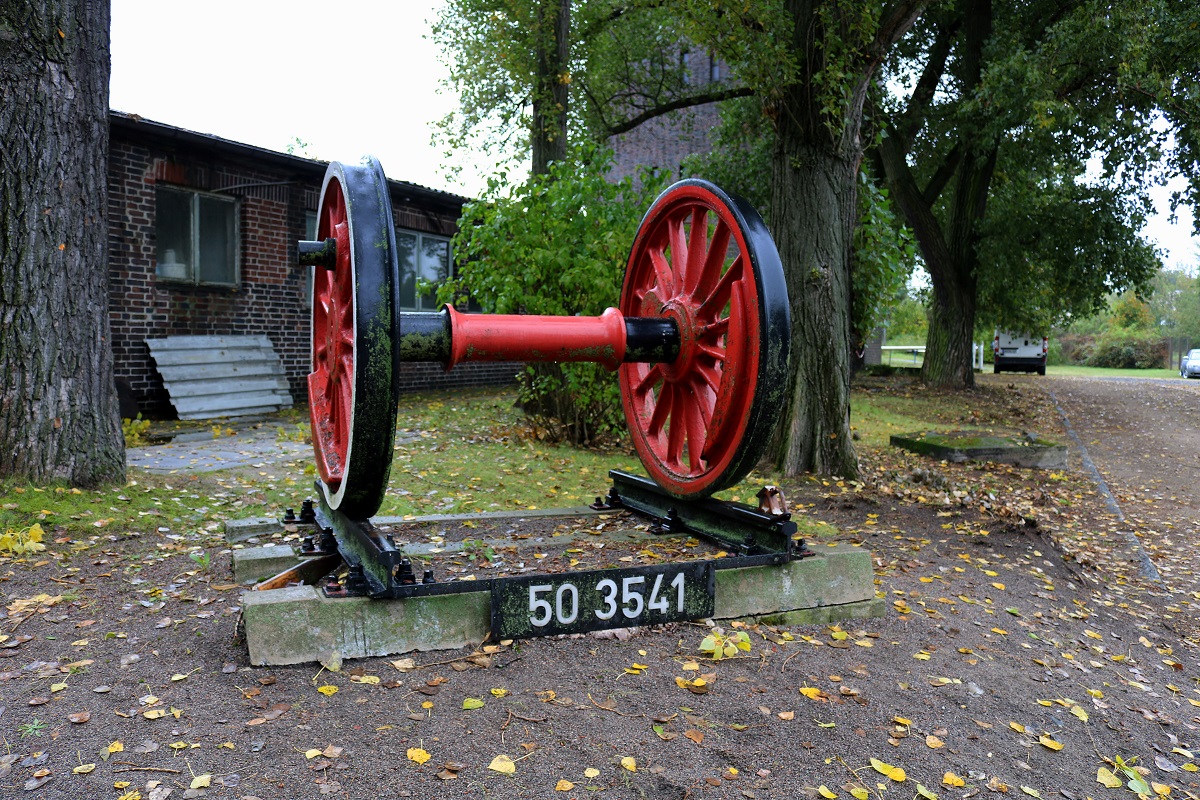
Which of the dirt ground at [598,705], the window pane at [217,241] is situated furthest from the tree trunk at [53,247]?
the window pane at [217,241]

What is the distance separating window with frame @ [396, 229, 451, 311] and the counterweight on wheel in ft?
34.1

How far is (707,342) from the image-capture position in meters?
4.17

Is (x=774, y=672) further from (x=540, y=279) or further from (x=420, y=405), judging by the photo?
(x=420, y=405)

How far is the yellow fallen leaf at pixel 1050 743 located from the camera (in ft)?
10.1

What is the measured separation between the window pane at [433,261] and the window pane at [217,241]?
3.61 metres

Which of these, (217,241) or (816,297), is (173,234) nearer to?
(217,241)

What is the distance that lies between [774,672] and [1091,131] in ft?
52.1

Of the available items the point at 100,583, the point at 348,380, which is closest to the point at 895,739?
the point at 348,380

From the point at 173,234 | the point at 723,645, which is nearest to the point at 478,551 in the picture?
the point at 723,645

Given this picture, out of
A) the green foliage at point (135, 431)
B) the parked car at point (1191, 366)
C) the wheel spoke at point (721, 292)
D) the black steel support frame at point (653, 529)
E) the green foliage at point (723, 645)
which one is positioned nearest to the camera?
the black steel support frame at point (653, 529)

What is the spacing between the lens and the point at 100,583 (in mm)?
4160

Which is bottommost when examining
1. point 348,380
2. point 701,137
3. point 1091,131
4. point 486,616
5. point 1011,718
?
point 1011,718

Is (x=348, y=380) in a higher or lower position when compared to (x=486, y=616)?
higher

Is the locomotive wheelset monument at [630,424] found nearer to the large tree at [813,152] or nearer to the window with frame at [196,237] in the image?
the large tree at [813,152]
